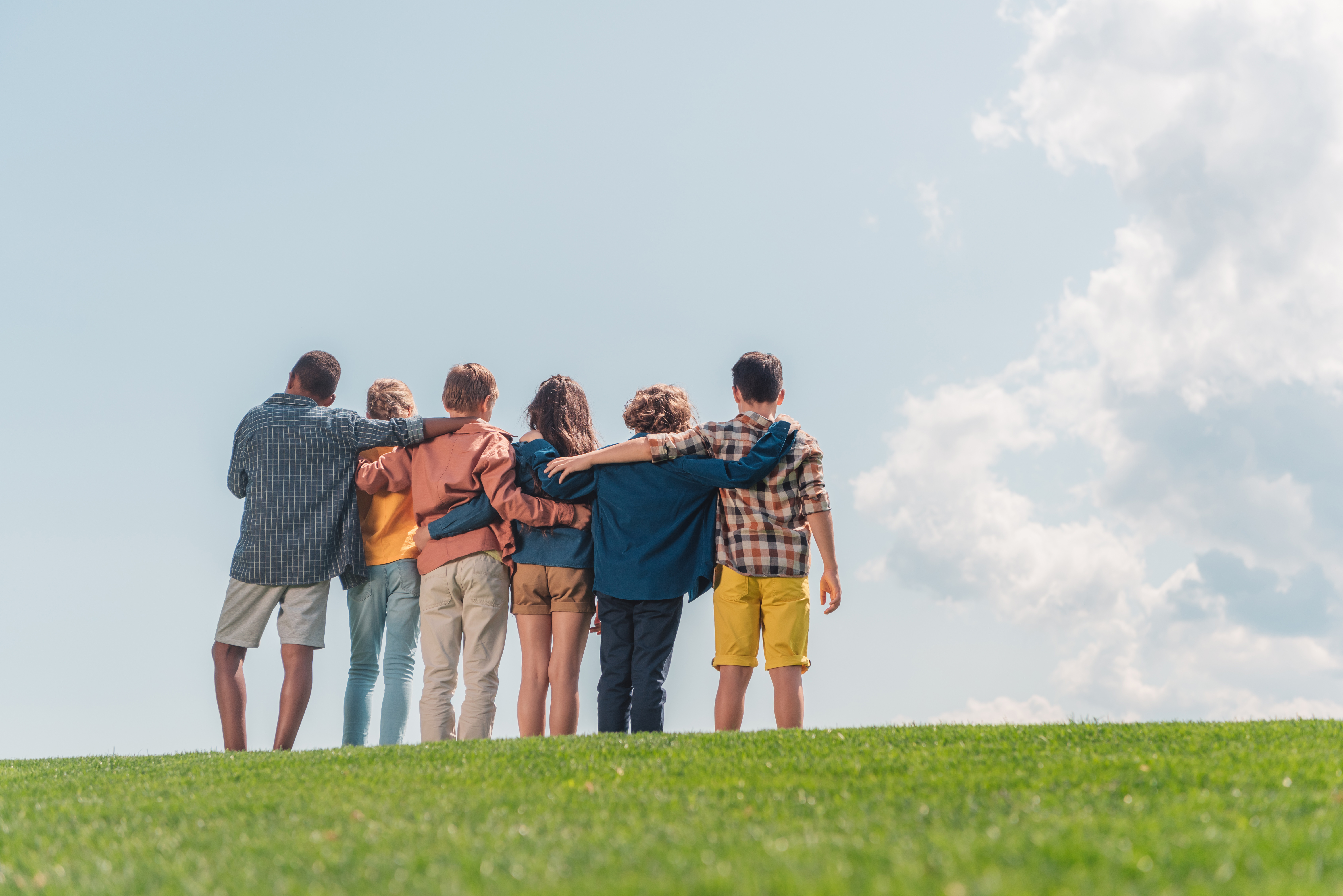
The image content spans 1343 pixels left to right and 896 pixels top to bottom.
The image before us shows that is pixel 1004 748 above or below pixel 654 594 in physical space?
below

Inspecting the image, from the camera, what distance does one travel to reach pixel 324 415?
8125mm

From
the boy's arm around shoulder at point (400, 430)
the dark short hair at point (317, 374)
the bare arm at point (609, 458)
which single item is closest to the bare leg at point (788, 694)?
the bare arm at point (609, 458)

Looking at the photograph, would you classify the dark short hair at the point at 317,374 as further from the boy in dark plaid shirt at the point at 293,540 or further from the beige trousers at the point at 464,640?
the beige trousers at the point at 464,640

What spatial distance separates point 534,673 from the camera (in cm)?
751

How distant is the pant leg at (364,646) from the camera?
Answer: 805cm

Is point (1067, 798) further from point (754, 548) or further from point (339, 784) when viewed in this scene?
point (339, 784)

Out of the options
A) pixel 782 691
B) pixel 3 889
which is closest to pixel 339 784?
pixel 3 889

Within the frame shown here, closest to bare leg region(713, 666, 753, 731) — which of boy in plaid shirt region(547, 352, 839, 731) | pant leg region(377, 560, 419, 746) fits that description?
boy in plaid shirt region(547, 352, 839, 731)

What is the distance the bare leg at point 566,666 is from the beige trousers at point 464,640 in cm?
50

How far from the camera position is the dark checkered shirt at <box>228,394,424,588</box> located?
26.3ft

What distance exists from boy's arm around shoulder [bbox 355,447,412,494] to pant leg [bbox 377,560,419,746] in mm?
656

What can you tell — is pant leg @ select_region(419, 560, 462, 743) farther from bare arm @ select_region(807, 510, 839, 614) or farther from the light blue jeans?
bare arm @ select_region(807, 510, 839, 614)

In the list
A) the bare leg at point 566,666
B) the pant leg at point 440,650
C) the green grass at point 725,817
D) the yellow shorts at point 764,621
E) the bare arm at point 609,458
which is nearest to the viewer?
the green grass at point 725,817

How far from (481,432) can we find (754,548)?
2520mm
